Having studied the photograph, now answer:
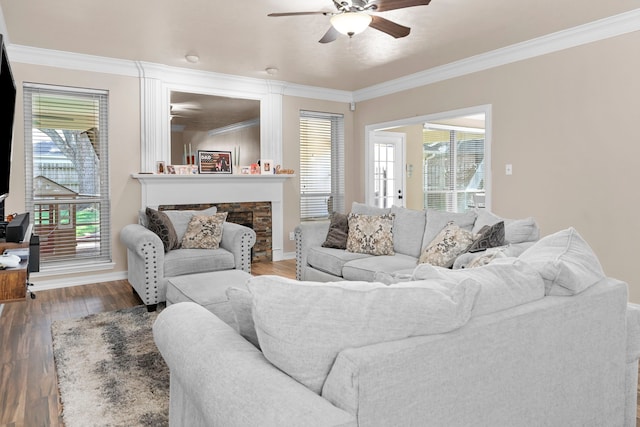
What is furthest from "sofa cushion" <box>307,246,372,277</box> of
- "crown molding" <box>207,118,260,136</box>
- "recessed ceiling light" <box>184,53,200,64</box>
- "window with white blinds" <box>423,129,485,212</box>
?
"window with white blinds" <box>423,129,485,212</box>

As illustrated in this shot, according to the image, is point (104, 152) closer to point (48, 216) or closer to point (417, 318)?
point (48, 216)

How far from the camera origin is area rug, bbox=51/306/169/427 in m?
2.25

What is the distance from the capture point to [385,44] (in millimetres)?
4609

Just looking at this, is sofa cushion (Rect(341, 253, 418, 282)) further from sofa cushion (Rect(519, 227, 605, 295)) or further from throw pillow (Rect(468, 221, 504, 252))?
sofa cushion (Rect(519, 227, 605, 295))

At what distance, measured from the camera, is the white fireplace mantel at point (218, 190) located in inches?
216

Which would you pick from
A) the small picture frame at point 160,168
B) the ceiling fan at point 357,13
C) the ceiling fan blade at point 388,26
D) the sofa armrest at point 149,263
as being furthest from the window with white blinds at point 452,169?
the sofa armrest at point 149,263

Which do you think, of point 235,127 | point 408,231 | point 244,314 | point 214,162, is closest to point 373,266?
point 408,231

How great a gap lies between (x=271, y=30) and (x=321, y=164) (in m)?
3.00

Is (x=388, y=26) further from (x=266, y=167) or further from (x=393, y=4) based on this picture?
(x=266, y=167)

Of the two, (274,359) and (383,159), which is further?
(383,159)

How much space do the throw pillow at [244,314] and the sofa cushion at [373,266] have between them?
7.59 feet

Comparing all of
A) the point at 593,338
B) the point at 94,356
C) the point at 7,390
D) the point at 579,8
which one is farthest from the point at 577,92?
the point at 7,390

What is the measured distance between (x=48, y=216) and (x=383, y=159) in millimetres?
5070

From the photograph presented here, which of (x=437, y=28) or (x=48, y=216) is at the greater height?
(x=437, y=28)
